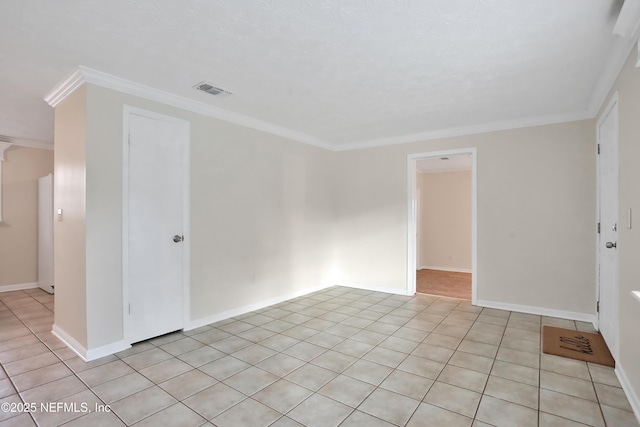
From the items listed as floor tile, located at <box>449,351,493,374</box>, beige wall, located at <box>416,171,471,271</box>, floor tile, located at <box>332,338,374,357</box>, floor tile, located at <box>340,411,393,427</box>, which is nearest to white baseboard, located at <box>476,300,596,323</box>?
floor tile, located at <box>449,351,493,374</box>

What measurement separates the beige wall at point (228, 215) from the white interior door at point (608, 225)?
3.59 metres

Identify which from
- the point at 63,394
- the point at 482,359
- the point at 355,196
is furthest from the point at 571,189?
the point at 63,394

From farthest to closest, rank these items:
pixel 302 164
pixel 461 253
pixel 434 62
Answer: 1. pixel 461 253
2. pixel 302 164
3. pixel 434 62

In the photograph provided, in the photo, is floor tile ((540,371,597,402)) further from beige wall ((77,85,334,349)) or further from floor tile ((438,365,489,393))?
beige wall ((77,85,334,349))

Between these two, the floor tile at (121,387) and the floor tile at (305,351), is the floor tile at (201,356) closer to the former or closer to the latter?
the floor tile at (121,387)

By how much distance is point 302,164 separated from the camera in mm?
5016

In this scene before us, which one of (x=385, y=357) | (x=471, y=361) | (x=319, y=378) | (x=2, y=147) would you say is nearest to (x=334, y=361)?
(x=319, y=378)

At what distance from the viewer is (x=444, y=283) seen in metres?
6.06

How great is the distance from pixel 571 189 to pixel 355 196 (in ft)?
9.65

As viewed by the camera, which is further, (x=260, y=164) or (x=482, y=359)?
(x=260, y=164)

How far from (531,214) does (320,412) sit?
3.59m

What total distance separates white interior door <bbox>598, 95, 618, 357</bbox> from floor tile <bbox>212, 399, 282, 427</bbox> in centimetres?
280

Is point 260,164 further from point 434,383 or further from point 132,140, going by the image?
point 434,383

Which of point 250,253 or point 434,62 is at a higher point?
point 434,62
